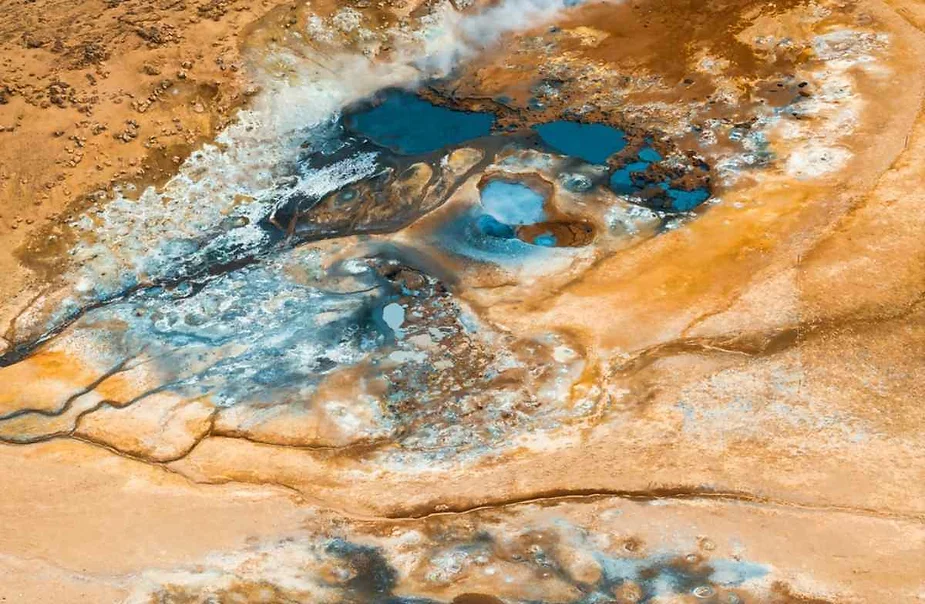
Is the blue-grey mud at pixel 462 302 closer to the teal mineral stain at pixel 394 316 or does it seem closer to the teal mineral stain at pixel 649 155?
the teal mineral stain at pixel 394 316

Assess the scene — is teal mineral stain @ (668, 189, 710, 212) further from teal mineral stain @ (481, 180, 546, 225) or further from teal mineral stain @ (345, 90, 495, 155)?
teal mineral stain @ (345, 90, 495, 155)

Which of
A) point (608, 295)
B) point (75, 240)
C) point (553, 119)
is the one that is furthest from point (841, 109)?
point (75, 240)

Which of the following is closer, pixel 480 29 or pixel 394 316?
pixel 394 316

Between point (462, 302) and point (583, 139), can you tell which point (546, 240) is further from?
point (583, 139)

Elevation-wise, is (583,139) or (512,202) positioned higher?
(583,139)

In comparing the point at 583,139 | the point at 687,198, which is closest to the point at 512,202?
the point at 583,139

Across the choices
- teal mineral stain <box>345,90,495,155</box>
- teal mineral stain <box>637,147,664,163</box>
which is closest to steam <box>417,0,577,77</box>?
teal mineral stain <box>345,90,495,155</box>
